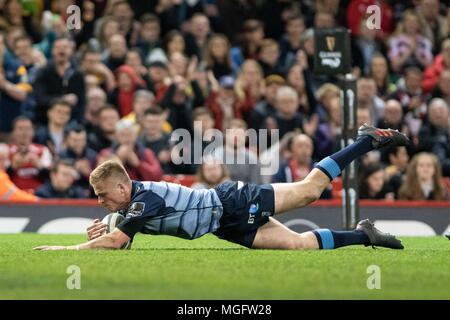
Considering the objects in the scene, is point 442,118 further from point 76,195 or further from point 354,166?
point 76,195

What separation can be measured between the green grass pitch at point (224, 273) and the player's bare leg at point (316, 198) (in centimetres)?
15

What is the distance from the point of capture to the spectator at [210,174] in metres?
15.3

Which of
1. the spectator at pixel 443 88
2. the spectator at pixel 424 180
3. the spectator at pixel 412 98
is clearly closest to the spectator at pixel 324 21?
the spectator at pixel 412 98

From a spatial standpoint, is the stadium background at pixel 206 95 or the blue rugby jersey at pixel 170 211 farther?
the stadium background at pixel 206 95

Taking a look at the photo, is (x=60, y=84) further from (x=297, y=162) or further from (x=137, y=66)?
(x=297, y=162)

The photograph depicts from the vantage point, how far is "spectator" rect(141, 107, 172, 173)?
17172mm

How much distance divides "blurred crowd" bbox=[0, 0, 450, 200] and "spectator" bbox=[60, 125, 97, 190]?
0.02 m

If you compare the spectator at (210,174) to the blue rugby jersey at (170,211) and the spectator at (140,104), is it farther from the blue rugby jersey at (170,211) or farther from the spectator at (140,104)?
the blue rugby jersey at (170,211)

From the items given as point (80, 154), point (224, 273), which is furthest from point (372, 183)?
point (224, 273)

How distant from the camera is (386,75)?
1948 cm

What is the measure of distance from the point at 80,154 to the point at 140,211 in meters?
6.55

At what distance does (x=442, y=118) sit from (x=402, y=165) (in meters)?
1.02

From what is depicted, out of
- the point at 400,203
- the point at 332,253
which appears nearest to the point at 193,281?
the point at 332,253

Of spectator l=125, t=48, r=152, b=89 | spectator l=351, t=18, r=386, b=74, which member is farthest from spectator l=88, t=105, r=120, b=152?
spectator l=351, t=18, r=386, b=74
